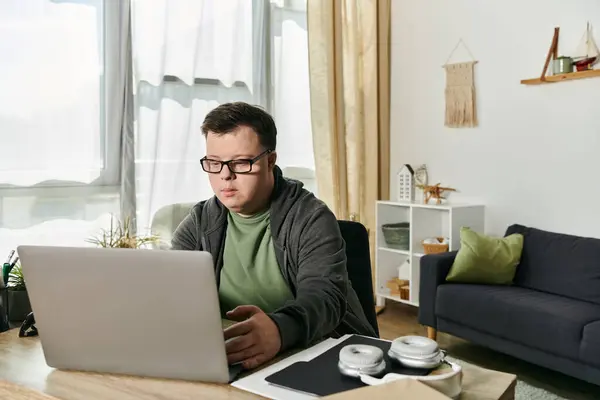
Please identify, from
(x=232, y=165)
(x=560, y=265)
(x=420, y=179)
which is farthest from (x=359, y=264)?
(x=420, y=179)

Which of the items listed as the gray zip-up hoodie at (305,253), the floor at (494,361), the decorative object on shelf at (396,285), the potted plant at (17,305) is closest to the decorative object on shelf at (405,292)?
the decorative object on shelf at (396,285)

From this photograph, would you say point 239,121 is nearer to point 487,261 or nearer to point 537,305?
point 537,305

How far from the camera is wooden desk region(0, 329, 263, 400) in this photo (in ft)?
3.23

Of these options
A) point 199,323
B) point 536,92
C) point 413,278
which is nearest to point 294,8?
point 536,92

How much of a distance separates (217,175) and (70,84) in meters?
2.00

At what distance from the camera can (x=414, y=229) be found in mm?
3959

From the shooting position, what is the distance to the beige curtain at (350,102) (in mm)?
4152

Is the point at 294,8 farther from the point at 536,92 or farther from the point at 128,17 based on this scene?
the point at 536,92

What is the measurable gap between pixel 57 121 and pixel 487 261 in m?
2.33

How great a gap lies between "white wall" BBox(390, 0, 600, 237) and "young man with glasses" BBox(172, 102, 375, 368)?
92.2 inches

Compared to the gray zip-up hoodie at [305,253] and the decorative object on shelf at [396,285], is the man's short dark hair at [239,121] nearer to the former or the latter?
the gray zip-up hoodie at [305,253]

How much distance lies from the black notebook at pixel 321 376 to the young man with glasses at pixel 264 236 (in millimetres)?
131

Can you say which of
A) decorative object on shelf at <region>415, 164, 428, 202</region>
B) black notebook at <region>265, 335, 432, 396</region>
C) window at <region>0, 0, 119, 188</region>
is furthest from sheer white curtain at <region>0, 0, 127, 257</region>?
black notebook at <region>265, 335, 432, 396</region>

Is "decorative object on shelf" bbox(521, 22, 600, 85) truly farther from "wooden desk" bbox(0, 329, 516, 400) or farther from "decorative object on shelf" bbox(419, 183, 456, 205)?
A: "wooden desk" bbox(0, 329, 516, 400)
